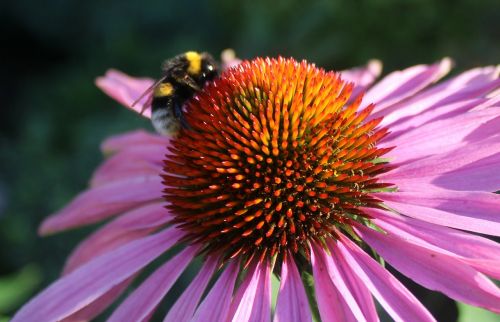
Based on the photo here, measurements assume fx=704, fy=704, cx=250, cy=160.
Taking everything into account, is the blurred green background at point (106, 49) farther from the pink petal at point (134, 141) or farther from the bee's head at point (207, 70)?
the bee's head at point (207, 70)

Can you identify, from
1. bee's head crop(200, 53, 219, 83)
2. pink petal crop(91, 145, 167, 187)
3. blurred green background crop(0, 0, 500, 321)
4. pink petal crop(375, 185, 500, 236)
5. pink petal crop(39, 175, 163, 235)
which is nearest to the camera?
pink petal crop(375, 185, 500, 236)

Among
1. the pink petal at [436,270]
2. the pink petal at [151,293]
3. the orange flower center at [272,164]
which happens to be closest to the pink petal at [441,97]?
the orange flower center at [272,164]

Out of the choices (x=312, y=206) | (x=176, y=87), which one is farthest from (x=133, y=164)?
(x=312, y=206)

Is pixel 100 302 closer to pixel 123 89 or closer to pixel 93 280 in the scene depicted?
pixel 93 280

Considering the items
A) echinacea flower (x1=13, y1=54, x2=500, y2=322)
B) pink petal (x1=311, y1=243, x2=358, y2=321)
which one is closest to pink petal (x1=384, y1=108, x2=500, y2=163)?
echinacea flower (x1=13, y1=54, x2=500, y2=322)

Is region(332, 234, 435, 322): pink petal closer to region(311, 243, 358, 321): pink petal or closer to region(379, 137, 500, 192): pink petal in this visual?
region(311, 243, 358, 321): pink petal

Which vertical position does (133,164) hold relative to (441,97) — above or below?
above
